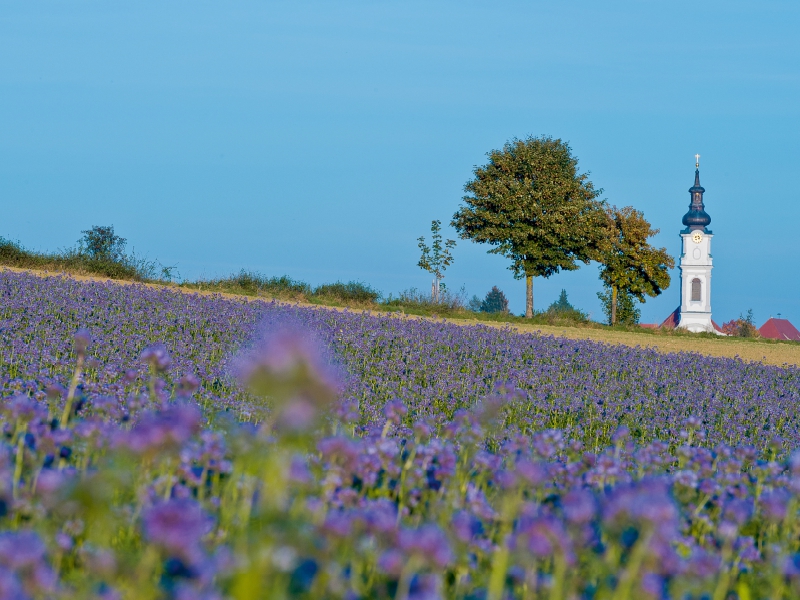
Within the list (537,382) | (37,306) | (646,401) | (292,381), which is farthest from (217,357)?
(292,381)

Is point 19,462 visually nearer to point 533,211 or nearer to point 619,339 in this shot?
point 619,339

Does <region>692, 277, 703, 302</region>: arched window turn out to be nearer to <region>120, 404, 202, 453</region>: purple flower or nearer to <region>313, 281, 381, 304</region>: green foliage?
<region>313, 281, 381, 304</region>: green foliage

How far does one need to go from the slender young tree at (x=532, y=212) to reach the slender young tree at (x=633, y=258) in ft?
55.8

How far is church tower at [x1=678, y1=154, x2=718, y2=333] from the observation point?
93438 mm

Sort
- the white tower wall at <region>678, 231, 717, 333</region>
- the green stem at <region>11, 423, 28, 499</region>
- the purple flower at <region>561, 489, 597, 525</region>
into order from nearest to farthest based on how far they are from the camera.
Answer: the purple flower at <region>561, 489, 597, 525</region> < the green stem at <region>11, 423, 28, 499</region> < the white tower wall at <region>678, 231, 717, 333</region>

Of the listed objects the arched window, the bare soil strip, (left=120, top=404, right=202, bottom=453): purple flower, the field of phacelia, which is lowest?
the field of phacelia

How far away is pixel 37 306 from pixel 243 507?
1093 centimetres

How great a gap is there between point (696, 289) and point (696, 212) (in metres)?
8.37

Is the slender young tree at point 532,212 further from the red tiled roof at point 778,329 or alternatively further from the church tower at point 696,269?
the red tiled roof at point 778,329

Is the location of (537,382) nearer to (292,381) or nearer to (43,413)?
(43,413)

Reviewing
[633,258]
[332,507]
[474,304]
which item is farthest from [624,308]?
[332,507]

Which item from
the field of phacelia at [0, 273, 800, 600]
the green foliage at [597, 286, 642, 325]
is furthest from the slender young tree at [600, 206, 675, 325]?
the field of phacelia at [0, 273, 800, 600]

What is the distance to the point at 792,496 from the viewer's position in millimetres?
3256

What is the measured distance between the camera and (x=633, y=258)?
67.5 metres
